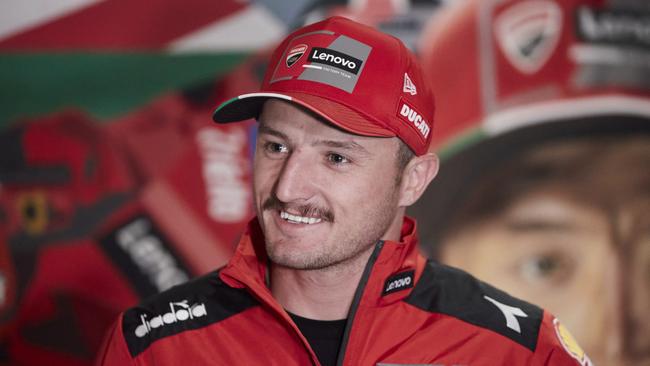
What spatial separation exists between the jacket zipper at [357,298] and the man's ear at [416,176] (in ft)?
0.35

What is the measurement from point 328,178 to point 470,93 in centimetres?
154

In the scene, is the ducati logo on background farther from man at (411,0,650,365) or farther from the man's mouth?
the man's mouth

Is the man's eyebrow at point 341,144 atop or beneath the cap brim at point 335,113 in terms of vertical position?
beneath

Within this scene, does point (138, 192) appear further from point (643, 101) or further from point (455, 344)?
point (643, 101)

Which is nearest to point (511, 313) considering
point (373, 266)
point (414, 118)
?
point (373, 266)

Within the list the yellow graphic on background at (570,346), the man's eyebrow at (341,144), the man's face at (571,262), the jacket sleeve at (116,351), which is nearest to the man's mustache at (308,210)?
the man's eyebrow at (341,144)

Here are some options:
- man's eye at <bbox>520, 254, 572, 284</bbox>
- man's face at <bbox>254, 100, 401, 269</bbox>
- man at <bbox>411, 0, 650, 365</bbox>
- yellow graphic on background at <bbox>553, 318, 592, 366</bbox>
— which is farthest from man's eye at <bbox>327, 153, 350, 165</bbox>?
man's eye at <bbox>520, 254, 572, 284</bbox>

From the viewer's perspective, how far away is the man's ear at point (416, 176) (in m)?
1.46

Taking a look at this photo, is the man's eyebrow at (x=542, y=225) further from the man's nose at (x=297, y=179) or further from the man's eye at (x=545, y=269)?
the man's nose at (x=297, y=179)

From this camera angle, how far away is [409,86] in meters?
1.41

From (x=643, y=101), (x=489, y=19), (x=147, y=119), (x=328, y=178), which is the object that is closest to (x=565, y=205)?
(x=643, y=101)

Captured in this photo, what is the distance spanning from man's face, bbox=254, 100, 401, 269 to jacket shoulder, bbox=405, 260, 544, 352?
7.1 inches

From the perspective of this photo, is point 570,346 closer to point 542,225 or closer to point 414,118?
point 414,118

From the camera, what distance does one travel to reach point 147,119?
2.64 meters
